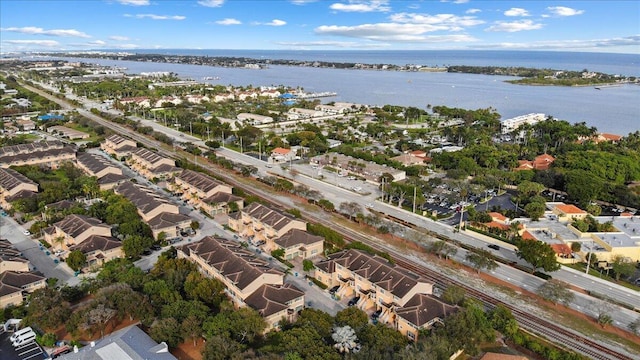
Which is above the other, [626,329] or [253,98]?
[253,98]

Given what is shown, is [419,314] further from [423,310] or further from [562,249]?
[562,249]

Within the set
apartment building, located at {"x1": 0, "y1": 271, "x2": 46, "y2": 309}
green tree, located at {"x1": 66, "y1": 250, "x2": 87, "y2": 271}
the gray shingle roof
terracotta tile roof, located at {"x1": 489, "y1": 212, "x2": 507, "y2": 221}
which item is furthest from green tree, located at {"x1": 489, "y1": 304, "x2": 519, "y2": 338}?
apartment building, located at {"x1": 0, "y1": 271, "x2": 46, "y2": 309}

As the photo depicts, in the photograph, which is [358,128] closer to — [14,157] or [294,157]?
[294,157]

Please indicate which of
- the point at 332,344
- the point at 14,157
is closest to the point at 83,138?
the point at 14,157

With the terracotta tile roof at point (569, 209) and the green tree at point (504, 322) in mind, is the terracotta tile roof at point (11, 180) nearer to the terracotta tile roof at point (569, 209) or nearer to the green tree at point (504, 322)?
the green tree at point (504, 322)

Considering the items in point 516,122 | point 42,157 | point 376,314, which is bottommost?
point 376,314

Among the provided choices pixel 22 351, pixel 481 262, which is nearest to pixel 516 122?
pixel 481 262

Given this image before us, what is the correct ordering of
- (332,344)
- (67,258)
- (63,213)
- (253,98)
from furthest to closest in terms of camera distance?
1. (253,98)
2. (63,213)
3. (67,258)
4. (332,344)

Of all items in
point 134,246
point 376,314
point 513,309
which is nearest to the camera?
point 376,314
